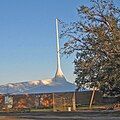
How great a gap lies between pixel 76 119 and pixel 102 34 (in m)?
12.0

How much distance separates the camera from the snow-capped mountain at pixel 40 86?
145 metres

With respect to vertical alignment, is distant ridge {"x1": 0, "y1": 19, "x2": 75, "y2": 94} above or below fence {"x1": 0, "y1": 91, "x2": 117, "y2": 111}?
above

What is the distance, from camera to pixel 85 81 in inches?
1212

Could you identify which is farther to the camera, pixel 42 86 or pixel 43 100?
pixel 42 86

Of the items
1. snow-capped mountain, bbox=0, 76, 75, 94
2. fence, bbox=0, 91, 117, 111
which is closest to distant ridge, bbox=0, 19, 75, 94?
snow-capped mountain, bbox=0, 76, 75, 94

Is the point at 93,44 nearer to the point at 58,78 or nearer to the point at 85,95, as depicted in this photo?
the point at 85,95

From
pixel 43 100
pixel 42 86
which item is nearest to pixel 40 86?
pixel 42 86

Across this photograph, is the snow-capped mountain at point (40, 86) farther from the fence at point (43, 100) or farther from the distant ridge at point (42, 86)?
→ the fence at point (43, 100)

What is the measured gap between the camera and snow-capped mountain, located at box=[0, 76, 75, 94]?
477 feet

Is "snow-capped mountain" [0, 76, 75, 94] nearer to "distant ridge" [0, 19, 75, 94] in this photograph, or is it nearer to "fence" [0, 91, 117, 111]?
"distant ridge" [0, 19, 75, 94]

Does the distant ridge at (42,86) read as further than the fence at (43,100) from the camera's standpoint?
Yes

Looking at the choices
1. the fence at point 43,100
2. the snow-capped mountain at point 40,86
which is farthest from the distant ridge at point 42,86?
the fence at point 43,100

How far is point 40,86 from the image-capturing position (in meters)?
156

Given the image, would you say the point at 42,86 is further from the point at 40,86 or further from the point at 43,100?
the point at 43,100
